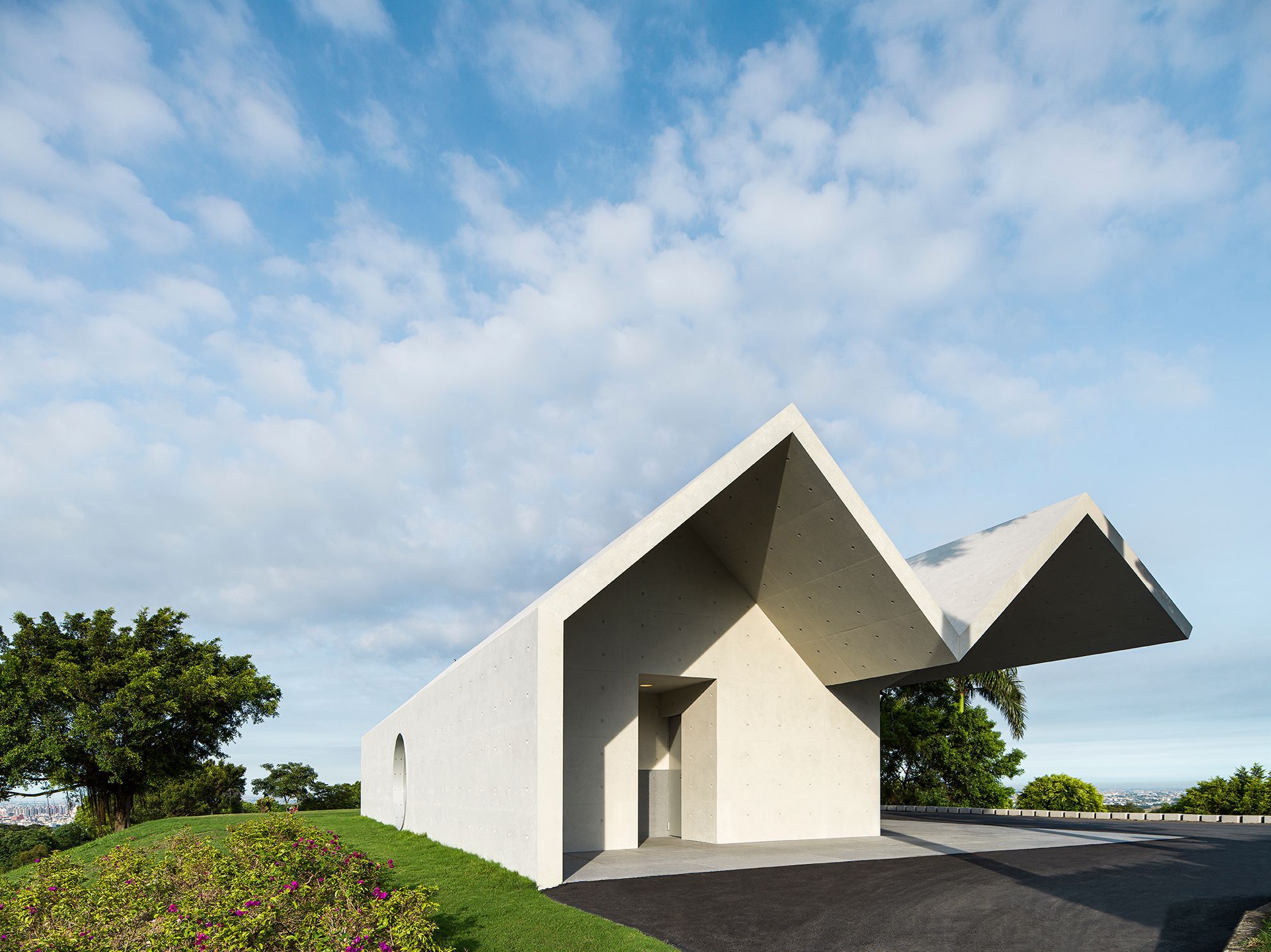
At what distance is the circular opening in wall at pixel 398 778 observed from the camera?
21.6 metres

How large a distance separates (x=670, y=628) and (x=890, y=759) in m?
17.7

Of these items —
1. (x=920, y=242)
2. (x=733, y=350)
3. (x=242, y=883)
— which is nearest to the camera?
(x=242, y=883)

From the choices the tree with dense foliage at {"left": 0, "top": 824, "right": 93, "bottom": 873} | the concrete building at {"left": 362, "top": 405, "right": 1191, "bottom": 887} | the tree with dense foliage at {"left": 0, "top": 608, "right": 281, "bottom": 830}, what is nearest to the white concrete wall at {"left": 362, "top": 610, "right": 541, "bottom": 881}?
the concrete building at {"left": 362, "top": 405, "right": 1191, "bottom": 887}

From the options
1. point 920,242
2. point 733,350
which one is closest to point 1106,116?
point 920,242

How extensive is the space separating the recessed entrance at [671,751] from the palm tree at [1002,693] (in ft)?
51.5

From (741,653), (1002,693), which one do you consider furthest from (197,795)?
(1002,693)

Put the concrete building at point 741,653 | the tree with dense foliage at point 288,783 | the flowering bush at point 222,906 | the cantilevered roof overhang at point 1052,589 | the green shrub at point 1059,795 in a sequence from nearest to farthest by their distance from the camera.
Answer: the flowering bush at point 222,906 → the concrete building at point 741,653 → the cantilevered roof overhang at point 1052,589 → the green shrub at point 1059,795 → the tree with dense foliage at point 288,783

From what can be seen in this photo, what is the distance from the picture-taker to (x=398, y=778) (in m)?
22.2

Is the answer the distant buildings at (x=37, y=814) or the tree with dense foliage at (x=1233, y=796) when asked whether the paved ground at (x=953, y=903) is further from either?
the distant buildings at (x=37, y=814)

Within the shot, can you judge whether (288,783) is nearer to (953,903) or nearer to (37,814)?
(37,814)

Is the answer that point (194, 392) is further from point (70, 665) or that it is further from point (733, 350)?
point (70, 665)

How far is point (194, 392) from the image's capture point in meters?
15.9

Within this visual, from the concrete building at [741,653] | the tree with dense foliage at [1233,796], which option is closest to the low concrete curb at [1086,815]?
the tree with dense foliage at [1233,796]

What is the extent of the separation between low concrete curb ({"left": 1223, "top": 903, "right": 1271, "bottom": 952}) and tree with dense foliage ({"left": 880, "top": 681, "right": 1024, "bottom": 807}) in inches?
817
